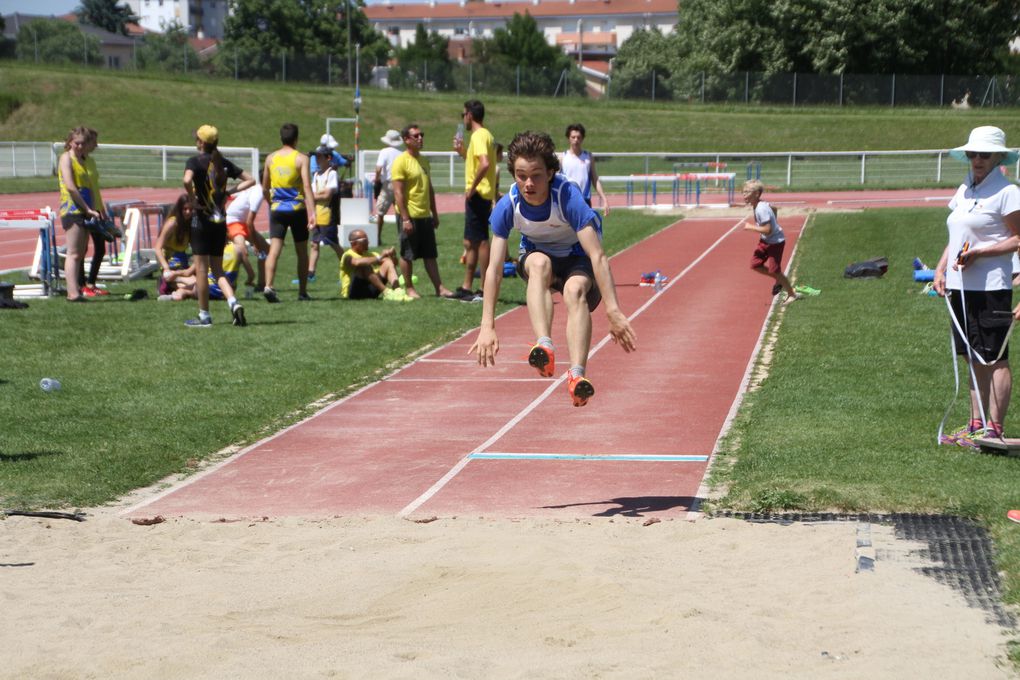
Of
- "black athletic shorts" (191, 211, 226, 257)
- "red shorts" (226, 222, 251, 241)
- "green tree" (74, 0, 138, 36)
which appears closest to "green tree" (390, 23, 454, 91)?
"red shorts" (226, 222, 251, 241)

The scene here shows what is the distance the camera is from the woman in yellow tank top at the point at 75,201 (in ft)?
48.4

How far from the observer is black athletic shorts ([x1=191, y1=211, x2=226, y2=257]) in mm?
12633

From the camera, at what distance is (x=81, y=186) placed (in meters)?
A: 15.1

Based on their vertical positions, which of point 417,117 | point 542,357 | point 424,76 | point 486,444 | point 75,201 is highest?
point 424,76

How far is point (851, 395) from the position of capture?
9.50 metres

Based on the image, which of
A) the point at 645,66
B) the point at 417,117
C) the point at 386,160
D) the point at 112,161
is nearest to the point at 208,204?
the point at 386,160

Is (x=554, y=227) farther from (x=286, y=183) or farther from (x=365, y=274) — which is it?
(x=365, y=274)

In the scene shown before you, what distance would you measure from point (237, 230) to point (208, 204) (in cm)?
359

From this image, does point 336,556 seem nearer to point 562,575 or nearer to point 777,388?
point 562,575

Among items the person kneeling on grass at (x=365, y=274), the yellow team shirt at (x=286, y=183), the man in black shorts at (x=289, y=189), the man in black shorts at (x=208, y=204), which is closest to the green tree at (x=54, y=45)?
the person kneeling on grass at (x=365, y=274)

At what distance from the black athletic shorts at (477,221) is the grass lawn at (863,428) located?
351 centimetres

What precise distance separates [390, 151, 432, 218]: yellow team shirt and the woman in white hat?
792 centimetres

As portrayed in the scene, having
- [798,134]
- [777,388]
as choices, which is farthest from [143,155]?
[777,388]

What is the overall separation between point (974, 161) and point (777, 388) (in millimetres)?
2902
